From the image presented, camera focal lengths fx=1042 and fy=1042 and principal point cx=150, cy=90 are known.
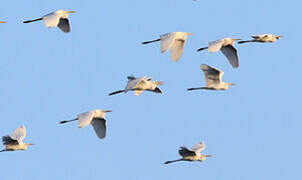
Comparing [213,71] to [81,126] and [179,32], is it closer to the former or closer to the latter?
[179,32]

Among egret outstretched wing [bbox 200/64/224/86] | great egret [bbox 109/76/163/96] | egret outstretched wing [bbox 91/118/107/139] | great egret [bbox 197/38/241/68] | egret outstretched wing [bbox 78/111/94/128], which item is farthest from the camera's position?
egret outstretched wing [bbox 200/64/224/86]

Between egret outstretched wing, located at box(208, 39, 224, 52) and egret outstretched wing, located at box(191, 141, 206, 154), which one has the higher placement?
egret outstretched wing, located at box(208, 39, 224, 52)

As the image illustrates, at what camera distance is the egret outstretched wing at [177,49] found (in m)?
38.6

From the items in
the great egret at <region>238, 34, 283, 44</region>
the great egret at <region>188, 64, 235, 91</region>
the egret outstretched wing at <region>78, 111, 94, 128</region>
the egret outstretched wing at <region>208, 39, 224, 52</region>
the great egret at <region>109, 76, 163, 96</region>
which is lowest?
the egret outstretched wing at <region>78, 111, 94, 128</region>

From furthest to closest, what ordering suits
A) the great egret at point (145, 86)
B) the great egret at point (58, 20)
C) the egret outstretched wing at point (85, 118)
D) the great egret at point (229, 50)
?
1. the great egret at point (145, 86)
2. the great egret at point (229, 50)
3. the great egret at point (58, 20)
4. the egret outstretched wing at point (85, 118)

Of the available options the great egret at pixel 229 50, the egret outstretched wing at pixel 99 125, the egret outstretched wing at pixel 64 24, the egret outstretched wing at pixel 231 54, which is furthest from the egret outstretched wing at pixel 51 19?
the egret outstretched wing at pixel 231 54

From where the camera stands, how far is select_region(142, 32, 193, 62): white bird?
38.2m

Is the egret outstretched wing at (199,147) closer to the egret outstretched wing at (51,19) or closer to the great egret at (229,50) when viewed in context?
the great egret at (229,50)

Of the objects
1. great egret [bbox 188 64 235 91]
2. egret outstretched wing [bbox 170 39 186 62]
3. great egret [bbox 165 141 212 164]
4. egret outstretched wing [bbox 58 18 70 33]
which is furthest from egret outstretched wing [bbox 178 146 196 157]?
egret outstretched wing [bbox 58 18 70 33]

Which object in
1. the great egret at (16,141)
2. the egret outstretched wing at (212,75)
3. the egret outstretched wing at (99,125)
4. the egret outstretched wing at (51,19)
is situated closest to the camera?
the egret outstretched wing at (51,19)

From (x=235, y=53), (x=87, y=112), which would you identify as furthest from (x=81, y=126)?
(x=235, y=53)

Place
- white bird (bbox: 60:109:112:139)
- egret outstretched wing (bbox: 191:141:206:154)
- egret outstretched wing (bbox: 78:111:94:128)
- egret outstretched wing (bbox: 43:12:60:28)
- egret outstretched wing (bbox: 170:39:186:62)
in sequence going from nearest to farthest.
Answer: egret outstretched wing (bbox: 43:12:60:28) → egret outstretched wing (bbox: 78:111:94:128) → egret outstretched wing (bbox: 170:39:186:62) → white bird (bbox: 60:109:112:139) → egret outstretched wing (bbox: 191:141:206:154)

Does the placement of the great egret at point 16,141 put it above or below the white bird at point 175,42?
below

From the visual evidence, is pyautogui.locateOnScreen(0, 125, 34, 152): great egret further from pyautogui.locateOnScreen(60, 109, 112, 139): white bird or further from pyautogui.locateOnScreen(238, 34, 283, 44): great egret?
pyautogui.locateOnScreen(238, 34, 283, 44): great egret
